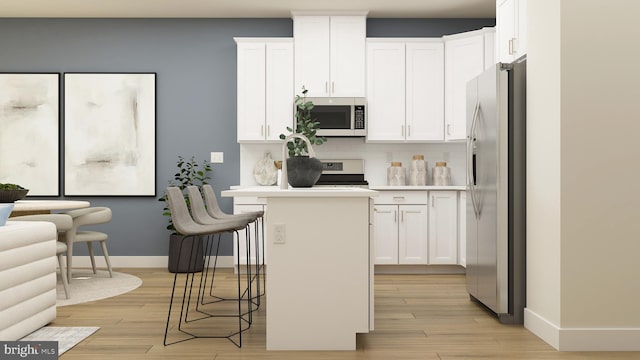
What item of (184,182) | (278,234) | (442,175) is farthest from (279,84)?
(278,234)

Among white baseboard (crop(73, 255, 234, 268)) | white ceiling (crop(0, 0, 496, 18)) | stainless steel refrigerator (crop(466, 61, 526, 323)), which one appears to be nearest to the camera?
Result: stainless steel refrigerator (crop(466, 61, 526, 323))

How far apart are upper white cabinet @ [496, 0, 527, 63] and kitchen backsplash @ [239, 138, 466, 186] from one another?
1926 millimetres

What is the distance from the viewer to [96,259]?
20.0ft

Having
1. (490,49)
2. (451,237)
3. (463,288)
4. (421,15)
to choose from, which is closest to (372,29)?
(421,15)

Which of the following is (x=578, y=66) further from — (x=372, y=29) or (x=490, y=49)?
(x=372, y=29)

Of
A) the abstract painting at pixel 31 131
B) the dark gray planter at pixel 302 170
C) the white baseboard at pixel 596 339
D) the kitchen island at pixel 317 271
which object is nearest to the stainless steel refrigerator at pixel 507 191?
the white baseboard at pixel 596 339

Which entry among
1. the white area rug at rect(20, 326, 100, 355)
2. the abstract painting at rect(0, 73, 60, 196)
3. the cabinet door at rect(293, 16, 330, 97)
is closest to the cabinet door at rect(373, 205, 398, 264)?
the cabinet door at rect(293, 16, 330, 97)

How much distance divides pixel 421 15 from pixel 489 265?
3.21 meters

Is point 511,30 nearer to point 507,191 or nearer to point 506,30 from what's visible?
point 506,30

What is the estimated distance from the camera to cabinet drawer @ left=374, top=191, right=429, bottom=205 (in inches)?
223

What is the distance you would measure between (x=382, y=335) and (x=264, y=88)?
10.6ft

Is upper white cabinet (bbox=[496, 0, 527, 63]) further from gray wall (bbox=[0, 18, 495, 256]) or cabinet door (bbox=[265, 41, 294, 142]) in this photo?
cabinet door (bbox=[265, 41, 294, 142])

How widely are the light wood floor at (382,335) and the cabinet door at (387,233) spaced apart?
0.99m

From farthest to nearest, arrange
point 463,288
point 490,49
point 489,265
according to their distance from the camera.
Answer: point 490,49 < point 463,288 < point 489,265
